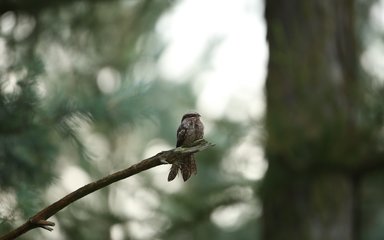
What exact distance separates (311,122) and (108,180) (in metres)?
2.81

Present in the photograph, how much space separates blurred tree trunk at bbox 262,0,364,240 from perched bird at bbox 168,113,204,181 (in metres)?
2.21

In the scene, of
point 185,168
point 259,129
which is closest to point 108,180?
point 185,168

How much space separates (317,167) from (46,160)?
5.44ft

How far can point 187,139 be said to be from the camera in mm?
1253

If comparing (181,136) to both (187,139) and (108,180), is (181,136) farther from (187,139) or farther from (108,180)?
(108,180)

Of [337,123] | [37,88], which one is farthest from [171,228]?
[37,88]

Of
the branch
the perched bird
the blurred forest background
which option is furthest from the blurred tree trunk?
the branch

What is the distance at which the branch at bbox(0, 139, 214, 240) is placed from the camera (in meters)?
1.10

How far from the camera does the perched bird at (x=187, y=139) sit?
1.20m

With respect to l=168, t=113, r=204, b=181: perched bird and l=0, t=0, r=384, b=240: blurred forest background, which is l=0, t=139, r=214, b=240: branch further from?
l=0, t=0, r=384, b=240: blurred forest background

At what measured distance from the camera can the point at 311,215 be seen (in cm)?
380

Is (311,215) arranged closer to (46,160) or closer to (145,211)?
(145,211)

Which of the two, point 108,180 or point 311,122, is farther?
point 311,122

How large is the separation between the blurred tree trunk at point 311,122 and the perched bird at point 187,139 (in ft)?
7.26
